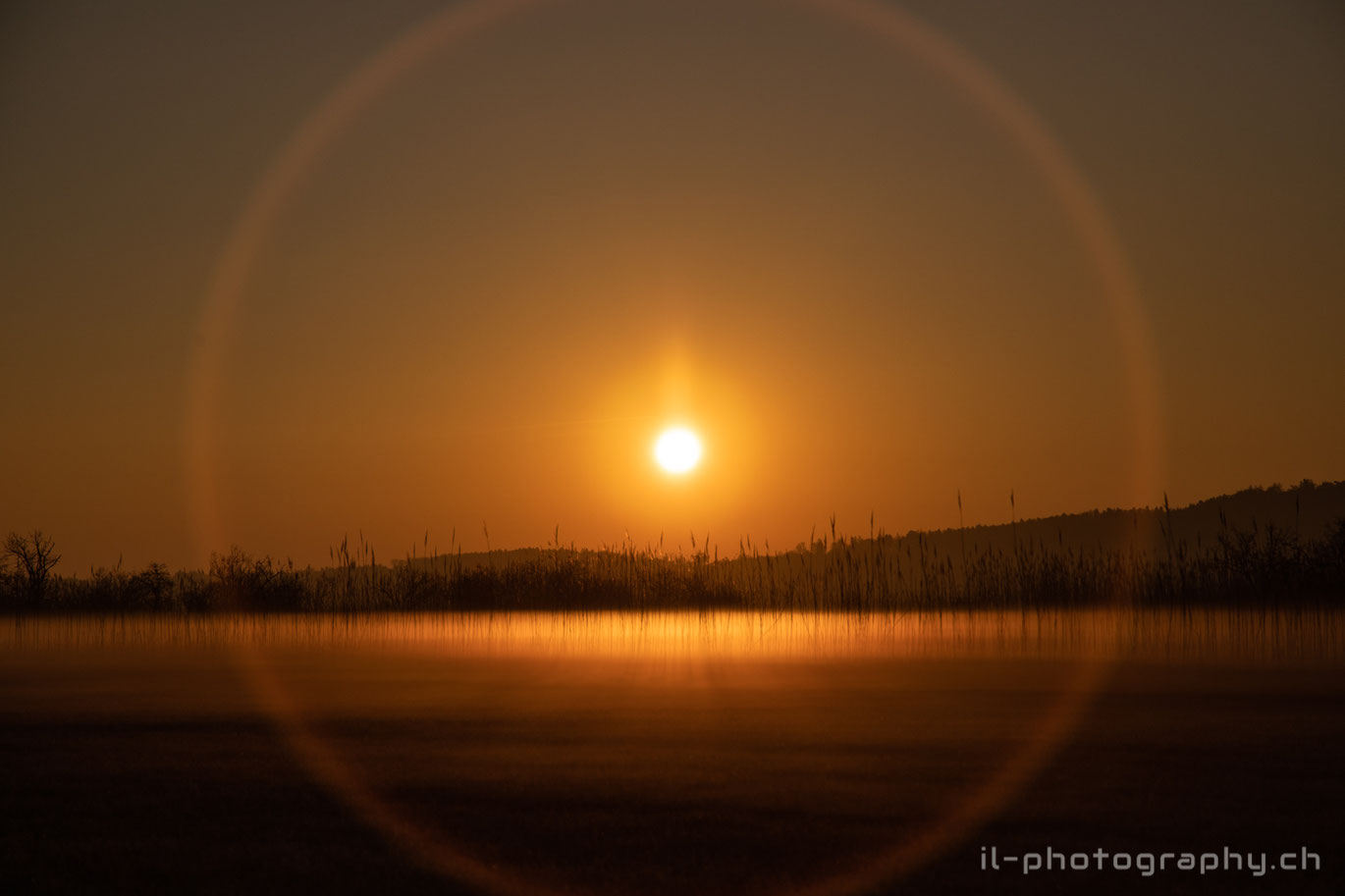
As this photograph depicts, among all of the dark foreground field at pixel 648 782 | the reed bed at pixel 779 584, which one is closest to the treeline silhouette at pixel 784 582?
the reed bed at pixel 779 584

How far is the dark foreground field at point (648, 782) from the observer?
574 centimetres

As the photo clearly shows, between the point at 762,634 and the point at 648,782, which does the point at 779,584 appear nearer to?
the point at 762,634

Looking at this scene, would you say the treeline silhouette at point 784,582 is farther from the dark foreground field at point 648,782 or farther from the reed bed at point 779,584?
the dark foreground field at point 648,782

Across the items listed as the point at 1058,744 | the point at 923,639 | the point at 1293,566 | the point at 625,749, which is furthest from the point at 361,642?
the point at 1293,566

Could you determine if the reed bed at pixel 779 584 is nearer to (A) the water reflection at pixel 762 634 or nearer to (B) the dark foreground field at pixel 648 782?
(A) the water reflection at pixel 762 634

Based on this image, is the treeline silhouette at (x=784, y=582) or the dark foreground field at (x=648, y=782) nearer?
the dark foreground field at (x=648, y=782)

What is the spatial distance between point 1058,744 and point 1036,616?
17822 millimetres

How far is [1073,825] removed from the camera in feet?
21.1

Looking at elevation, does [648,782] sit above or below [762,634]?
above

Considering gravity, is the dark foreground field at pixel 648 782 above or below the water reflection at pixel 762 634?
above

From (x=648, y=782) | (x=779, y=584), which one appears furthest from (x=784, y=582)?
(x=648, y=782)

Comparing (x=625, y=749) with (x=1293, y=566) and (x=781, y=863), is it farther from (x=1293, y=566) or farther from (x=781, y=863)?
(x=1293, y=566)

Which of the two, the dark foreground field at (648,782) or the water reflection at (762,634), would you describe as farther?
the water reflection at (762,634)

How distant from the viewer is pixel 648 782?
7.59 m
